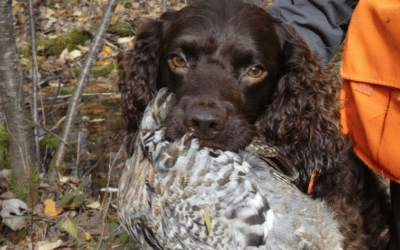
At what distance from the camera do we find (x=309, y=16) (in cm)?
273

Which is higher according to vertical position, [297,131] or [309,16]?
[309,16]

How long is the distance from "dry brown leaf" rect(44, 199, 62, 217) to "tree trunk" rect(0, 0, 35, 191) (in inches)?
8.2

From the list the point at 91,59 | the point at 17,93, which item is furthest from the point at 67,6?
the point at 17,93

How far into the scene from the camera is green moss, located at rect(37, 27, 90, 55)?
6043mm

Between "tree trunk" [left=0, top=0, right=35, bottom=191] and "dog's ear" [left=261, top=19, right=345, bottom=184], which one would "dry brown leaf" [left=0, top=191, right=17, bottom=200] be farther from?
"dog's ear" [left=261, top=19, right=345, bottom=184]

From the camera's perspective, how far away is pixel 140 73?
2.85 metres

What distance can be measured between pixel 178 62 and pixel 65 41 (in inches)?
166

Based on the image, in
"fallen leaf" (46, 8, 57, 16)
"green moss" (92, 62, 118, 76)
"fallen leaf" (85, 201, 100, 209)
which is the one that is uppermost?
"green moss" (92, 62, 118, 76)

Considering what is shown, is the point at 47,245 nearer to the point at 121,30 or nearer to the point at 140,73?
the point at 140,73

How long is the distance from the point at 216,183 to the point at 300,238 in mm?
477

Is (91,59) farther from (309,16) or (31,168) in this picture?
(309,16)

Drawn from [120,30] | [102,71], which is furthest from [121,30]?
[102,71]

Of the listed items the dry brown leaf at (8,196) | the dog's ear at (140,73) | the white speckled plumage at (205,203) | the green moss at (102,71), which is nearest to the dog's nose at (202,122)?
the white speckled plumage at (205,203)

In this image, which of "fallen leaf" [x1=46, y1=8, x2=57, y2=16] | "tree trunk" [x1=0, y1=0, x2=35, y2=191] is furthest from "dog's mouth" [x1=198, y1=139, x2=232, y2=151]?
"fallen leaf" [x1=46, y1=8, x2=57, y2=16]
